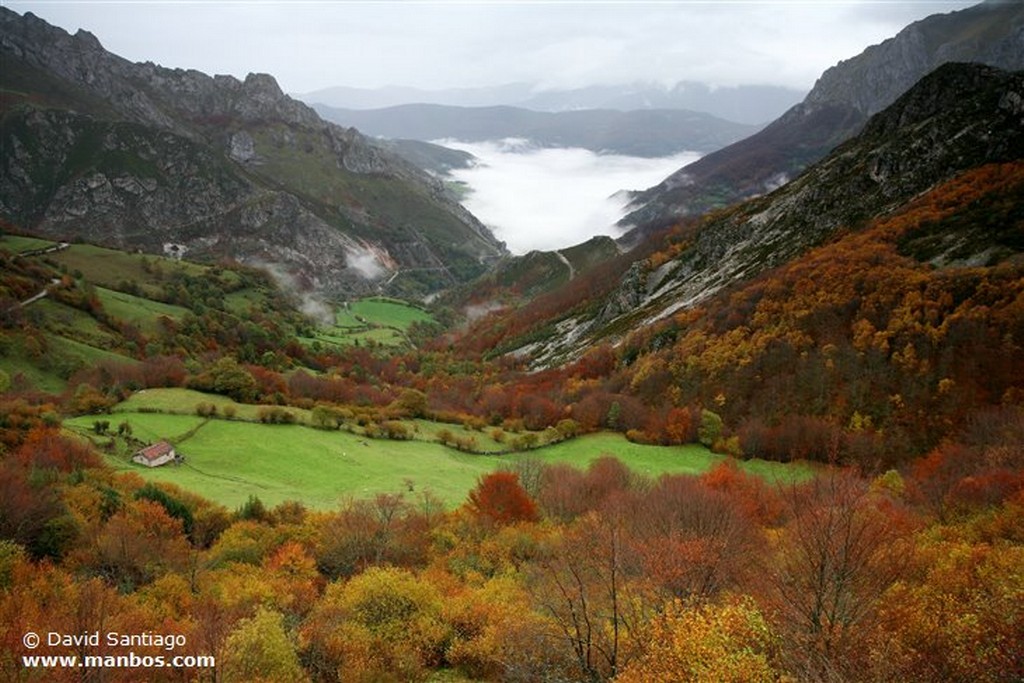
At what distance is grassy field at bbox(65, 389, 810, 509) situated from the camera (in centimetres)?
6200

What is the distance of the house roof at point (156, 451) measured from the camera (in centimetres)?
6297

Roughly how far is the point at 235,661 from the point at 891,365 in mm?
70324

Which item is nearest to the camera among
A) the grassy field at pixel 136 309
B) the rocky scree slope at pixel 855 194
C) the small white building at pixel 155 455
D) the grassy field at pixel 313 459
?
the grassy field at pixel 313 459

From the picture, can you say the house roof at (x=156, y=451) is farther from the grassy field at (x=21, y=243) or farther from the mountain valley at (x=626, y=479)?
the grassy field at (x=21, y=243)

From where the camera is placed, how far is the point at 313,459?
70688 millimetres

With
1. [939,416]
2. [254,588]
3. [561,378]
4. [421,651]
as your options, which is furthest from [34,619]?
[561,378]

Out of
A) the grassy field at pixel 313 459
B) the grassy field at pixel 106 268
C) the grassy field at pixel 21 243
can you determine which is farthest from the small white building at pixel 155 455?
the grassy field at pixel 21 243

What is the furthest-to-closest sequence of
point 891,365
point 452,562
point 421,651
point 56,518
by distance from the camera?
point 891,365, point 452,562, point 56,518, point 421,651

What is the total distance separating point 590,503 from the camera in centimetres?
5838

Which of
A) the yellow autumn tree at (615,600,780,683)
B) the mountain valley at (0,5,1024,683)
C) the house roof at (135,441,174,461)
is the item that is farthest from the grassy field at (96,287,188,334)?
the yellow autumn tree at (615,600,780,683)

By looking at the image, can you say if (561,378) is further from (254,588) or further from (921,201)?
(254,588)

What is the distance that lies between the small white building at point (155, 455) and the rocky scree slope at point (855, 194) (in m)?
94.1

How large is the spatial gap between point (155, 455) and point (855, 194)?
128m

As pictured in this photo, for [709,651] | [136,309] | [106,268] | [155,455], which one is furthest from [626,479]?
[106,268]
